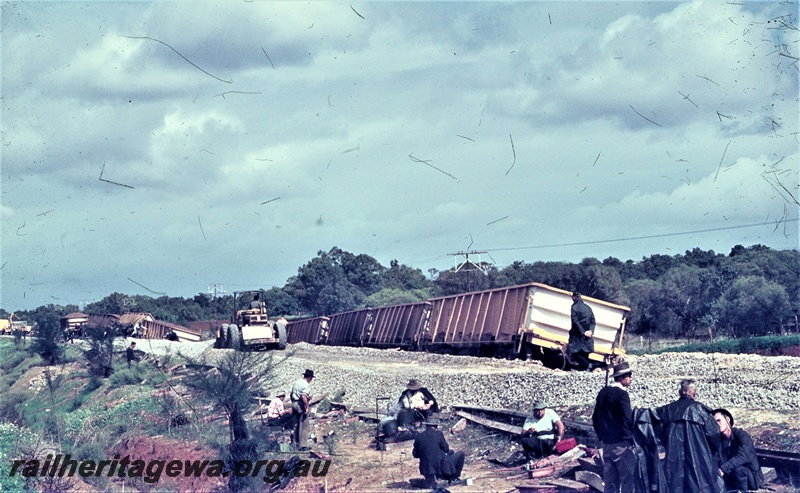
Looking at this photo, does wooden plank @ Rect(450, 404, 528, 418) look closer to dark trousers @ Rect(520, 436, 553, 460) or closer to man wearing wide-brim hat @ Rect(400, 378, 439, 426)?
man wearing wide-brim hat @ Rect(400, 378, 439, 426)

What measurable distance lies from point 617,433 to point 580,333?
953 centimetres

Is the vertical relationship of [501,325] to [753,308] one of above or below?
below

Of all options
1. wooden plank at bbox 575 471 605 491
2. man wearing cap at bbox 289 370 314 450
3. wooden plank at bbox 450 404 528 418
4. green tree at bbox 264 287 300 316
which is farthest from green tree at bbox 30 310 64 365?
green tree at bbox 264 287 300 316

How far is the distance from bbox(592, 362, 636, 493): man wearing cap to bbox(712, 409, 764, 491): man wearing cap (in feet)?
3.19

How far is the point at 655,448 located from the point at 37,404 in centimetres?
2243

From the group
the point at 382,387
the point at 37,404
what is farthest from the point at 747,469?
the point at 37,404

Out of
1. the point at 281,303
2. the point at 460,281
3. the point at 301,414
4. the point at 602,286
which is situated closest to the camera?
the point at 301,414

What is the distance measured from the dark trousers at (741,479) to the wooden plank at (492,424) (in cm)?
453

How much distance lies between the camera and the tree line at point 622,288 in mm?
37812

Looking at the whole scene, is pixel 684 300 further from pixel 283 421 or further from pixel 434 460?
pixel 434 460

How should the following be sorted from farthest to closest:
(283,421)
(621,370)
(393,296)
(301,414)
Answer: (393,296)
(283,421)
(301,414)
(621,370)

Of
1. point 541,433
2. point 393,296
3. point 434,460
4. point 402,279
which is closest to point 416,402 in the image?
point 541,433

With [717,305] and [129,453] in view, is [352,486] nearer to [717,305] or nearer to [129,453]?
[129,453]

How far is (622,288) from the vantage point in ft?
173
